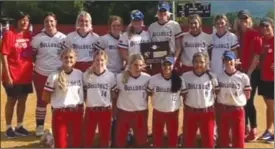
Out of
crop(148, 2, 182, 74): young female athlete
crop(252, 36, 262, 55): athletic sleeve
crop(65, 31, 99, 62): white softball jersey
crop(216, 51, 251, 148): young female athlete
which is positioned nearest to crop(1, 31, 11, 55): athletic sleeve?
crop(65, 31, 99, 62): white softball jersey

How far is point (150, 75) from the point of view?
700 centimetres

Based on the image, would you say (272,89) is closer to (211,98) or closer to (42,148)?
(211,98)

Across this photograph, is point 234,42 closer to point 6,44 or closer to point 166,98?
point 166,98

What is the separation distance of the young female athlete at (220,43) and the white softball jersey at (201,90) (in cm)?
42

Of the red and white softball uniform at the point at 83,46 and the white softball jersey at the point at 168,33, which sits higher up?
the white softball jersey at the point at 168,33

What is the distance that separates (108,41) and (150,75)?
0.78 m

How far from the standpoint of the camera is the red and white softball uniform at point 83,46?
7.10m

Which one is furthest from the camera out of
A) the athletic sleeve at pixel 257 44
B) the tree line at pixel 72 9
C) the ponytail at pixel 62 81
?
the tree line at pixel 72 9

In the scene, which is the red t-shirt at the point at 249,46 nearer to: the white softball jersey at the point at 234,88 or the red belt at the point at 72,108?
the white softball jersey at the point at 234,88

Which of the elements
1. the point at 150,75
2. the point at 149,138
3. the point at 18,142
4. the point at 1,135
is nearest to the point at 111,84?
the point at 150,75

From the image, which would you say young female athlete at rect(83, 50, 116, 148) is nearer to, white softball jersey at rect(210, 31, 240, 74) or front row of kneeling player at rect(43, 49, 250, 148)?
front row of kneeling player at rect(43, 49, 250, 148)

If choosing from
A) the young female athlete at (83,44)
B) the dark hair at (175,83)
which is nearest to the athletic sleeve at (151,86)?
the dark hair at (175,83)

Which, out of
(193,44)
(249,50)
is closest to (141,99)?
(193,44)

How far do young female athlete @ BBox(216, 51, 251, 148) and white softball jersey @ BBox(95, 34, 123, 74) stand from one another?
1.47 metres
